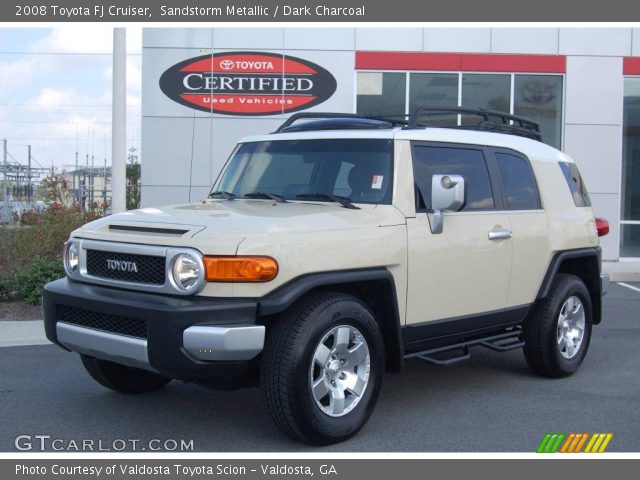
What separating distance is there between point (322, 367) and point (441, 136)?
6.95ft

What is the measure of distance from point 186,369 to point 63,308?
115cm

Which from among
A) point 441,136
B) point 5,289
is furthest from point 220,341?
point 5,289

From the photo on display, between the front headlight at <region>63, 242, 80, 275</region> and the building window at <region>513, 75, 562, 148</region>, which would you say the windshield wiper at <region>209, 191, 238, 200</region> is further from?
the building window at <region>513, 75, 562, 148</region>

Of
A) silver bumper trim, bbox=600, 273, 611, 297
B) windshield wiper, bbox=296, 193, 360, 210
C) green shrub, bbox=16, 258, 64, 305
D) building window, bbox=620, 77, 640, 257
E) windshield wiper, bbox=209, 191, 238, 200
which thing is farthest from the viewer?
building window, bbox=620, 77, 640, 257

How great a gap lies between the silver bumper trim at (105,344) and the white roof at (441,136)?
2200 mm

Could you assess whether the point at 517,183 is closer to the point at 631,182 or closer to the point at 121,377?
the point at 121,377

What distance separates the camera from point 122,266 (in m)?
4.62

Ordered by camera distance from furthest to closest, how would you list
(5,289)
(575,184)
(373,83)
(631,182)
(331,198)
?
(631,182) < (373,83) < (5,289) < (575,184) < (331,198)

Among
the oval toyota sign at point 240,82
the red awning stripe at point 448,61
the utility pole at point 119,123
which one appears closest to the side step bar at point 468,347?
the utility pole at point 119,123

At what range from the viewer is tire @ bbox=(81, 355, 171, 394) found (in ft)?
18.4

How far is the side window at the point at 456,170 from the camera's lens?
5.45 metres

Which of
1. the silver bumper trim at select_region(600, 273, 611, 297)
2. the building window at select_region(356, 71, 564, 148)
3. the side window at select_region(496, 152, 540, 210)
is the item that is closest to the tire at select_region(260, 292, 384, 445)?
the side window at select_region(496, 152, 540, 210)

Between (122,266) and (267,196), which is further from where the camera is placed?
(267,196)

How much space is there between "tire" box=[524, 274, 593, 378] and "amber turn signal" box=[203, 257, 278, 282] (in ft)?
9.91
